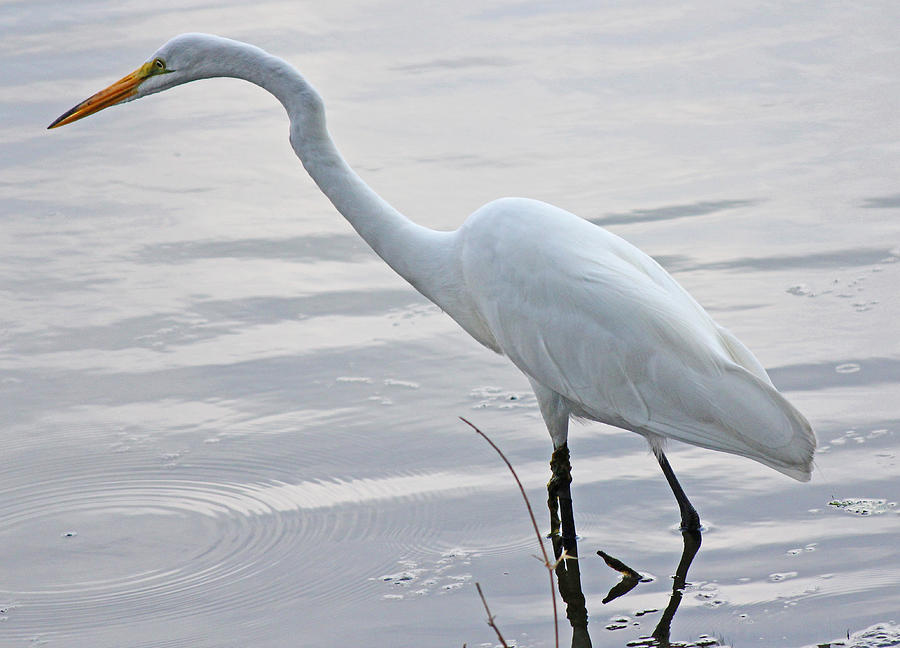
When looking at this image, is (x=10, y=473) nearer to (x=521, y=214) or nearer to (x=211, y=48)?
(x=211, y=48)

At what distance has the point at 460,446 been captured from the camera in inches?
177

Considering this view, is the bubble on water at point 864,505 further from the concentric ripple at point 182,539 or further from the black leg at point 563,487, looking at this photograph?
the concentric ripple at point 182,539

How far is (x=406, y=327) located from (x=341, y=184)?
1.36 meters

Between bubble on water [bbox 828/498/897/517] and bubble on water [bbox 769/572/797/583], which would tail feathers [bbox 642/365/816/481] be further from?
bubble on water [bbox 828/498/897/517]

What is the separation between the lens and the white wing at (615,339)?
11.9 ft

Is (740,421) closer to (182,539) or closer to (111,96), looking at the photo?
(182,539)

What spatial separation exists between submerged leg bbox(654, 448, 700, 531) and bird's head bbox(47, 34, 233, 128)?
1.70 m

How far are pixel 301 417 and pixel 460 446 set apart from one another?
613 millimetres

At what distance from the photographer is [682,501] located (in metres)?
3.86

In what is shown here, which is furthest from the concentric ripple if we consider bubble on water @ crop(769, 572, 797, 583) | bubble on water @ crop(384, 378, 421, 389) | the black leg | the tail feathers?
bubble on water @ crop(769, 572, 797, 583)

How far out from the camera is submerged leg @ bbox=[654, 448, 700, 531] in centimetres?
385

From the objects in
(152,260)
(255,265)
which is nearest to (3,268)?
(152,260)

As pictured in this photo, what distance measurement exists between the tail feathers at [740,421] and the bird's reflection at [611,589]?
363mm

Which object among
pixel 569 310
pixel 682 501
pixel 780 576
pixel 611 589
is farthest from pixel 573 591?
pixel 569 310
